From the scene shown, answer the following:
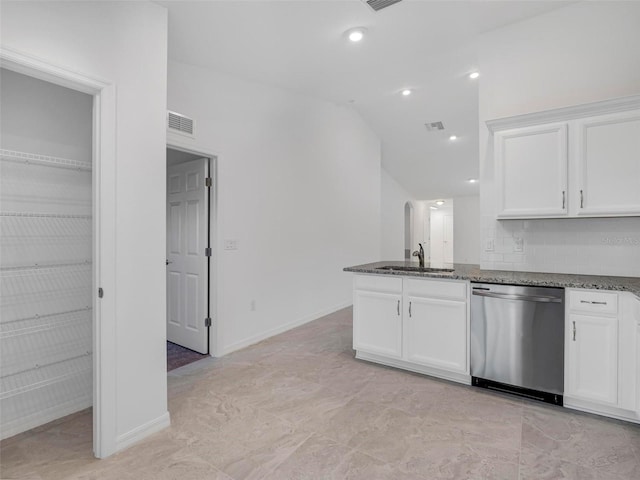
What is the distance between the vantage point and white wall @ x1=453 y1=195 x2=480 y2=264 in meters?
10.3

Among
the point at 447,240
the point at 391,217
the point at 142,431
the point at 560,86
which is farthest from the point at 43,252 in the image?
the point at 447,240

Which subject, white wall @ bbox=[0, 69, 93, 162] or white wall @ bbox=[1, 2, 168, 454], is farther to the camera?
white wall @ bbox=[0, 69, 93, 162]

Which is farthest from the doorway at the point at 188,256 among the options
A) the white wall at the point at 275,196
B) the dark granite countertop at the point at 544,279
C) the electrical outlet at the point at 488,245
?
the electrical outlet at the point at 488,245

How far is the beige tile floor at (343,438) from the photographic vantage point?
188 centimetres

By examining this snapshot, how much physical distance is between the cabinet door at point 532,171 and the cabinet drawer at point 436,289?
734 millimetres

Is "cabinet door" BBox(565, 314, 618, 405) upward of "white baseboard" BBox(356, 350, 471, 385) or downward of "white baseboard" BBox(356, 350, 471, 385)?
upward

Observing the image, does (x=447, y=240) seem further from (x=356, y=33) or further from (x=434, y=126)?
(x=356, y=33)

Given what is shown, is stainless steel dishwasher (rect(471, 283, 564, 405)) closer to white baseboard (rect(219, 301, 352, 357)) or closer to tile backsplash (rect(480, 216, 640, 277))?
tile backsplash (rect(480, 216, 640, 277))

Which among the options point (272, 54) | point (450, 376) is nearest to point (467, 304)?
point (450, 376)

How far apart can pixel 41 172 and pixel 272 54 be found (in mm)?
2216

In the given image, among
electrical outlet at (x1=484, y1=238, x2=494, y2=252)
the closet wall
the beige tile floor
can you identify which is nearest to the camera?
the beige tile floor

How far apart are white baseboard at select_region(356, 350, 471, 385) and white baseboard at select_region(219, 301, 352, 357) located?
122 cm

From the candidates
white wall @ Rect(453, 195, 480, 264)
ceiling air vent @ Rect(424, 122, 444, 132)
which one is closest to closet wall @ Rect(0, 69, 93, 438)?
ceiling air vent @ Rect(424, 122, 444, 132)

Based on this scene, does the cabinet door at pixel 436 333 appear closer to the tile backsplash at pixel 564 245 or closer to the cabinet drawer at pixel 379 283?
the cabinet drawer at pixel 379 283
